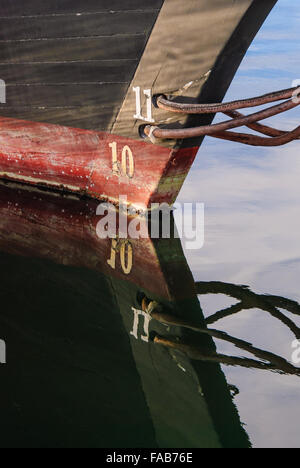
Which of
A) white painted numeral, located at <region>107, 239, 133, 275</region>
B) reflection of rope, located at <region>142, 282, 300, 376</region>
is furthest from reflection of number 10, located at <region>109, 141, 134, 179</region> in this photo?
reflection of rope, located at <region>142, 282, 300, 376</region>

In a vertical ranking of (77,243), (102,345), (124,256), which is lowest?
(102,345)

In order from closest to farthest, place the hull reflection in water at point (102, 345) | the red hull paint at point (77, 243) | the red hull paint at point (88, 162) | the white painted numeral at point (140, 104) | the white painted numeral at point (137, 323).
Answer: the hull reflection in water at point (102, 345) → the white painted numeral at point (137, 323) → the red hull paint at point (77, 243) → the white painted numeral at point (140, 104) → the red hull paint at point (88, 162)

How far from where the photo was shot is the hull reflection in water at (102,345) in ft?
10.3

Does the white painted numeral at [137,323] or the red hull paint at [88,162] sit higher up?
the red hull paint at [88,162]

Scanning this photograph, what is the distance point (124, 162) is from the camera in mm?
4875

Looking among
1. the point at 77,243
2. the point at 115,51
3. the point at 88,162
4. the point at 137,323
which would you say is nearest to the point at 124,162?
the point at 88,162

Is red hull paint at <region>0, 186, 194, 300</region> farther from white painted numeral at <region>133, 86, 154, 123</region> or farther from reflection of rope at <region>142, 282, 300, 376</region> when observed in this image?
white painted numeral at <region>133, 86, 154, 123</region>

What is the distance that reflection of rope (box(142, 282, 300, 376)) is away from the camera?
351 cm

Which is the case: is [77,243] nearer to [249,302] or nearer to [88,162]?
[88,162]

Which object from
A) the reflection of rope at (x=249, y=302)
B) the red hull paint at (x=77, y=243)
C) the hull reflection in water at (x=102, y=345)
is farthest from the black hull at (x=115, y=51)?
the reflection of rope at (x=249, y=302)

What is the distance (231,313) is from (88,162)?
5.03 feet

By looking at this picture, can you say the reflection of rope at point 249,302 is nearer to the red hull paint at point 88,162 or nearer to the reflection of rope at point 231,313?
the reflection of rope at point 231,313

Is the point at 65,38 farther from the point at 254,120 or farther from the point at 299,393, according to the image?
the point at 299,393

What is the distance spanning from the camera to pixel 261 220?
4.88 meters
